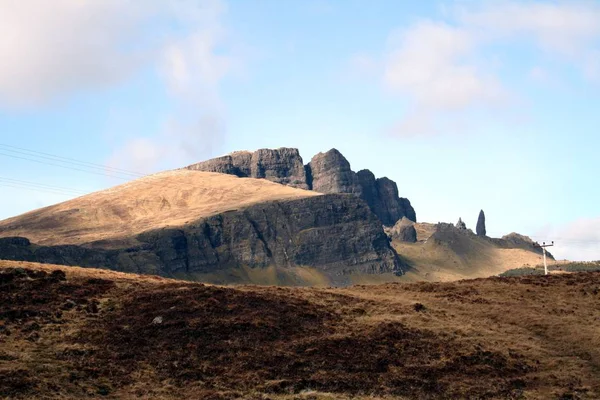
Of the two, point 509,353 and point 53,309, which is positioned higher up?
point 53,309

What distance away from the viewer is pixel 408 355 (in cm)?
5734

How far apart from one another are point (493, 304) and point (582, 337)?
502 inches

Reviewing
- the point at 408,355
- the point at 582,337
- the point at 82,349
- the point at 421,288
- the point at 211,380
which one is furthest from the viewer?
the point at 421,288

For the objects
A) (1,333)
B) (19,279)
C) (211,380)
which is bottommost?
(211,380)

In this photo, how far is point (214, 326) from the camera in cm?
5975

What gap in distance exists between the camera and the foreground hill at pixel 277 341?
161 ft

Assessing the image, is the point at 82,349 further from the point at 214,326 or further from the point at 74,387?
the point at 214,326

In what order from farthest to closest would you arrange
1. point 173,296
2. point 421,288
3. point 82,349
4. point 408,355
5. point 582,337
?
point 421,288 → point 173,296 → point 582,337 → point 408,355 → point 82,349

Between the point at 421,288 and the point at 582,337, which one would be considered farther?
the point at 421,288

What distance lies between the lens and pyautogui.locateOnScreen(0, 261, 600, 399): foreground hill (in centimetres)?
4906

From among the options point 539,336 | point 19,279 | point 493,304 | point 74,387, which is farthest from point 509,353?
point 19,279

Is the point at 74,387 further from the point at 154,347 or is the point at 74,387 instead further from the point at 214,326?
the point at 214,326

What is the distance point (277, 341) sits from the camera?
2293 inches

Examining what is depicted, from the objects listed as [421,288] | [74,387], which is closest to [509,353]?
[421,288]
